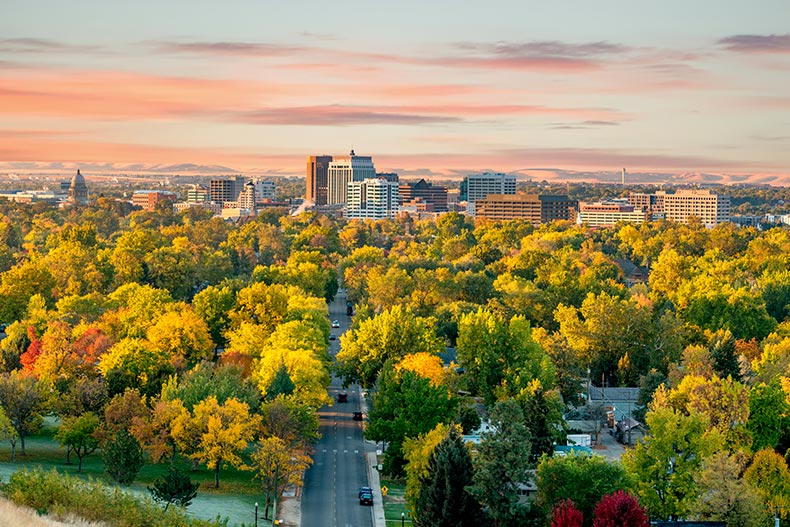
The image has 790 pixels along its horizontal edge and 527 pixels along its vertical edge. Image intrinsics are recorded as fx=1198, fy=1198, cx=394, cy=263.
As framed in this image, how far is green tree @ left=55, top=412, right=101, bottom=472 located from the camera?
207 feet

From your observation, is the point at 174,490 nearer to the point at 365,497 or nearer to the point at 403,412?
the point at 365,497

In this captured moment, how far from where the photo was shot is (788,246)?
174000mm

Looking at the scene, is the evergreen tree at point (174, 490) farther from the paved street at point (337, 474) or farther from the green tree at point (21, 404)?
the green tree at point (21, 404)

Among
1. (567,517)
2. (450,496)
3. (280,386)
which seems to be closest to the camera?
(567,517)

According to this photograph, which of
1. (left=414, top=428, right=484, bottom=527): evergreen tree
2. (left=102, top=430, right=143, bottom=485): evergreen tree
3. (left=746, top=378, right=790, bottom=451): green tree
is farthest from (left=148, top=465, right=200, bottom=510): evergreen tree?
(left=746, top=378, right=790, bottom=451): green tree

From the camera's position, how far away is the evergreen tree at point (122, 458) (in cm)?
5778

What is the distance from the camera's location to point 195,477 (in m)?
64.4

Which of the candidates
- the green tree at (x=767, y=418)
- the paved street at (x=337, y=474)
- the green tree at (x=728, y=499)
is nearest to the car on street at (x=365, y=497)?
the paved street at (x=337, y=474)

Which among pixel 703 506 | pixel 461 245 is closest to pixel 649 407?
pixel 703 506

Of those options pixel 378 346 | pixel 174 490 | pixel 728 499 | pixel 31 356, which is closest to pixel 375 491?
pixel 174 490

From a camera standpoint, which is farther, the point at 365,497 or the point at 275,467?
the point at 365,497

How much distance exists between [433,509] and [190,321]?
133ft

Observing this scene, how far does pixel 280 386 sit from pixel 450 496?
20760 mm

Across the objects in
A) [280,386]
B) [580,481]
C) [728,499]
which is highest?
[280,386]
